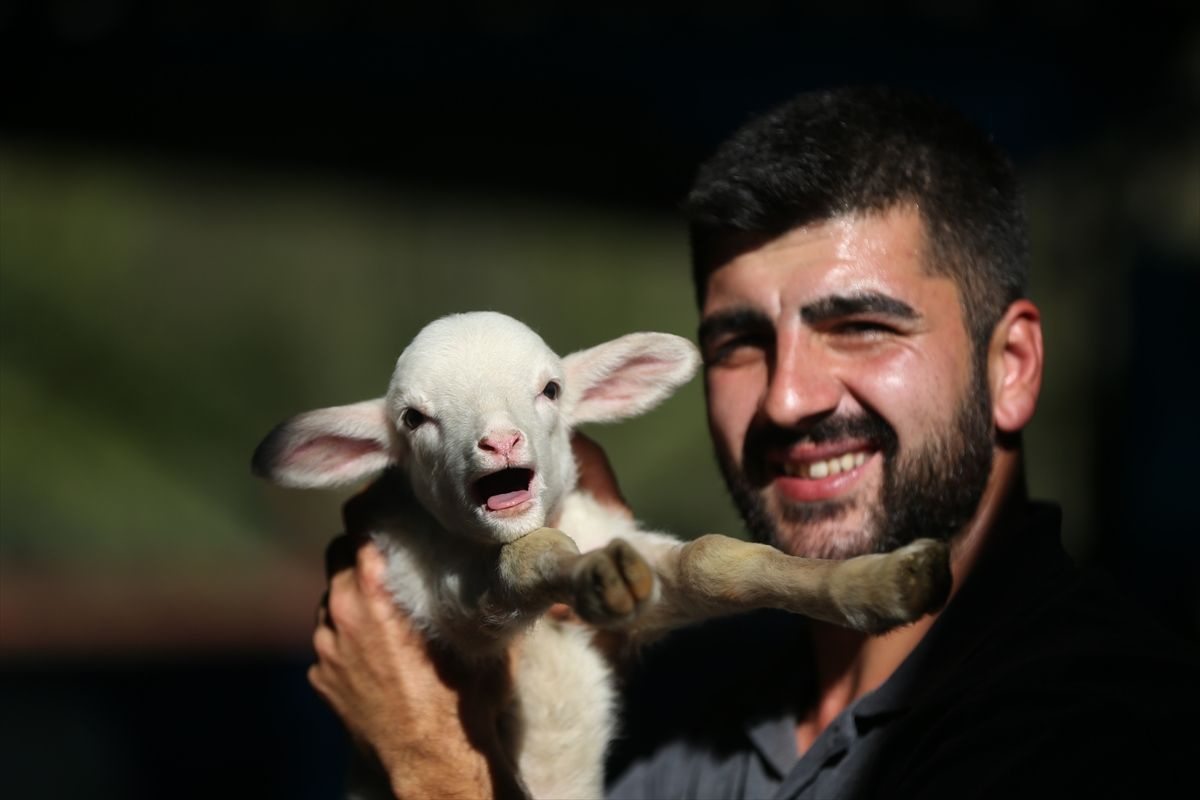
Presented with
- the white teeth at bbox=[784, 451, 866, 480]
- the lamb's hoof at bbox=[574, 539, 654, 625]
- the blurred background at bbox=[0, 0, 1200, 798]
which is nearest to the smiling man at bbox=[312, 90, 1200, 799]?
the white teeth at bbox=[784, 451, 866, 480]

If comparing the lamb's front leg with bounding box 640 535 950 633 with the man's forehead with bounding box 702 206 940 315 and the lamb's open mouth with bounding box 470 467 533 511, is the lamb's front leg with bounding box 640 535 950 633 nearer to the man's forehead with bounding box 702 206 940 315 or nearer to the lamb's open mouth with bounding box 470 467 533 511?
the lamb's open mouth with bounding box 470 467 533 511

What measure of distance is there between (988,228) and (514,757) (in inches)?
60.0

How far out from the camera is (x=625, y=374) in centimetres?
243

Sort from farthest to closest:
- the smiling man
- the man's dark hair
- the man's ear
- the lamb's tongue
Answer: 1. the man's ear
2. the man's dark hair
3. the smiling man
4. the lamb's tongue

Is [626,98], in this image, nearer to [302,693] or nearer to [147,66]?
[147,66]

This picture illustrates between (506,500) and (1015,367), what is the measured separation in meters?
1.27

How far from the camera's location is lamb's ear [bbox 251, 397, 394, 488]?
7.39ft

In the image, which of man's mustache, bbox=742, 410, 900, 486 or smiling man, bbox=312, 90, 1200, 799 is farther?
man's mustache, bbox=742, 410, 900, 486

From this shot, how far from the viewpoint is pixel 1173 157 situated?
5641 mm

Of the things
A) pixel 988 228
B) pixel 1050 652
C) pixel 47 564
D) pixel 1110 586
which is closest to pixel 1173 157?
pixel 988 228

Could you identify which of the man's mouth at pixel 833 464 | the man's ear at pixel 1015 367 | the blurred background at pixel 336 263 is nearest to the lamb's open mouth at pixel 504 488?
the man's mouth at pixel 833 464

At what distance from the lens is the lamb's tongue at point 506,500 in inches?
76.3

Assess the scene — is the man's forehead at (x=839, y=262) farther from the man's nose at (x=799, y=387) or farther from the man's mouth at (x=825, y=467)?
the man's mouth at (x=825, y=467)

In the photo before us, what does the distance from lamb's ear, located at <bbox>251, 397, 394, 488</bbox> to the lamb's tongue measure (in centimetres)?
49
